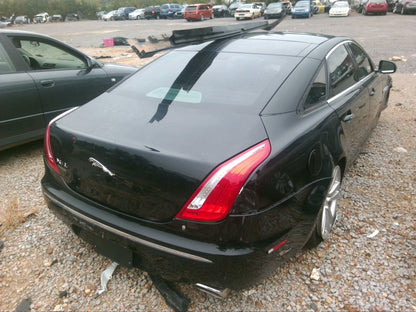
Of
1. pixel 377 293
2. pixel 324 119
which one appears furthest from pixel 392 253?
pixel 324 119

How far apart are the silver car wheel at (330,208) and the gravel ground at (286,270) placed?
139 mm

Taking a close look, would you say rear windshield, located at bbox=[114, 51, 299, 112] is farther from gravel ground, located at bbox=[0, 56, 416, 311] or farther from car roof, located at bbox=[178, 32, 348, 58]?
gravel ground, located at bbox=[0, 56, 416, 311]

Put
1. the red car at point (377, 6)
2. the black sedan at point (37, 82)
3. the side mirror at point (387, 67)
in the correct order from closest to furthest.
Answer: the black sedan at point (37, 82)
the side mirror at point (387, 67)
the red car at point (377, 6)

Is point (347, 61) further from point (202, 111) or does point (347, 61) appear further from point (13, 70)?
point (13, 70)

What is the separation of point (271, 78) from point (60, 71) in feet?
10.2

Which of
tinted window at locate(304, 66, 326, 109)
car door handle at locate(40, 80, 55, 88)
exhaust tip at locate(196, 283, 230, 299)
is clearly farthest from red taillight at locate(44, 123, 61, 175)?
car door handle at locate(40, 80, 55, 88)

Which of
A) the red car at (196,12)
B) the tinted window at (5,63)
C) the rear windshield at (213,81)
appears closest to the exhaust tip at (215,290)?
the rear windshield at (213,81)

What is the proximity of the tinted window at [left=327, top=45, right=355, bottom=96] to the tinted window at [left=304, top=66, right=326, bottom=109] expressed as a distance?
0.45 feet

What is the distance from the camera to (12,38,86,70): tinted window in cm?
411

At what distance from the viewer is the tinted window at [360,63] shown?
10.9 ft

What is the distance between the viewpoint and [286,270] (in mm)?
2320

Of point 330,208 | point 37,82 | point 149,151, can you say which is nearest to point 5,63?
point 37,82

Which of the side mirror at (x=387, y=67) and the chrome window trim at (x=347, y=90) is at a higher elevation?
the chrome window trim at (x=347, y=90)

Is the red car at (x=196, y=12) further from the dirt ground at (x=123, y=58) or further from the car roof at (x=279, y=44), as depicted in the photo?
the car roof at (x=279, y=44)
